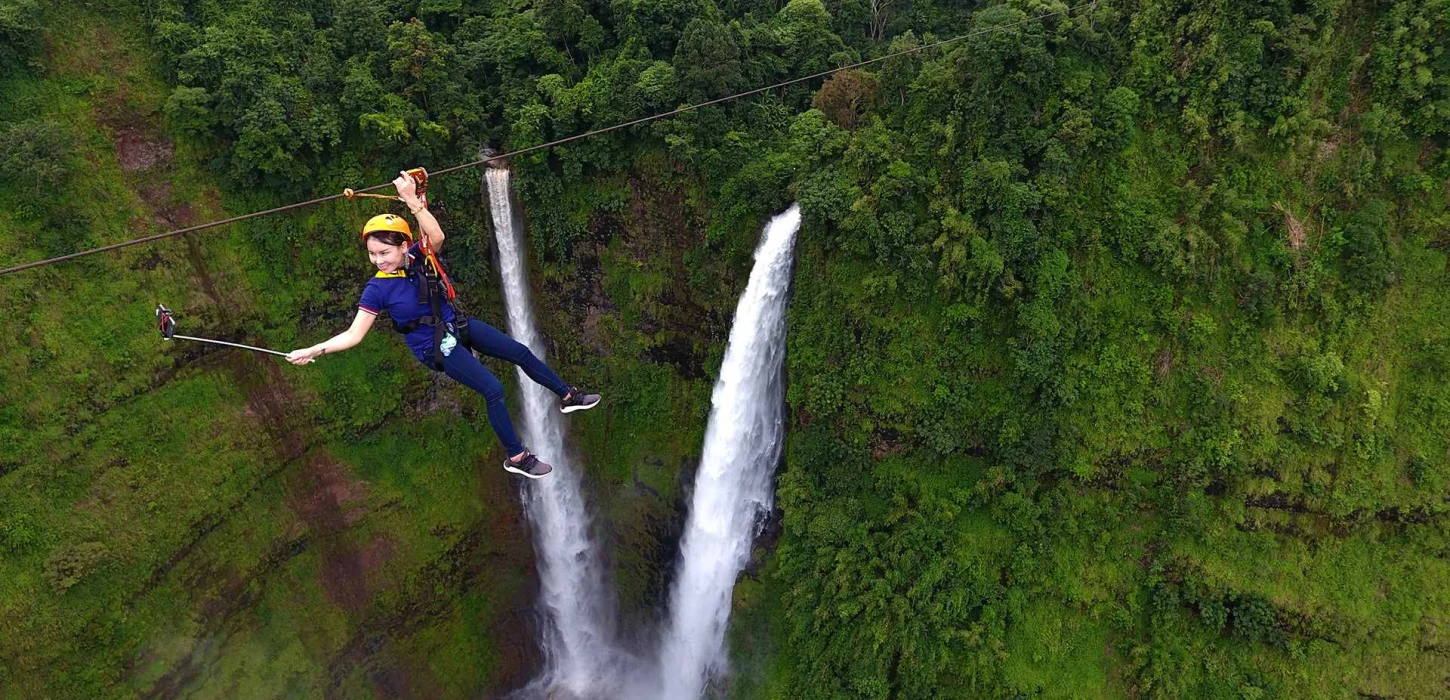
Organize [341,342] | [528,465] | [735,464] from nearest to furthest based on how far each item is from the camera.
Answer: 1. [341,342]
2. [528,465]
3. [735,464]

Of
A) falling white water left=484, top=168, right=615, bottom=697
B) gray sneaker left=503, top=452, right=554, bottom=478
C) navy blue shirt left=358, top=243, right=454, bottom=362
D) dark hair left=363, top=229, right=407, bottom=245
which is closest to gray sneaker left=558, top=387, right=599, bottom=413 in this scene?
gray sneaker left=503, top=452, right=554, bottom=478

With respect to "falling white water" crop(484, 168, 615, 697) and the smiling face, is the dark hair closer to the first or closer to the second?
the smiling face

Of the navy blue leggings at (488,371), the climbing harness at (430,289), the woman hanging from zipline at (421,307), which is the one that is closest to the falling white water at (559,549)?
the navy blue leggings at (488,371)

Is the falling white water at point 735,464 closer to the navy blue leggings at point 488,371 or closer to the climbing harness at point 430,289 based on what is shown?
the navy blue leggings at point 488,371

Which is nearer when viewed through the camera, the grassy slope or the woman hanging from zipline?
the woman hanging from zipline

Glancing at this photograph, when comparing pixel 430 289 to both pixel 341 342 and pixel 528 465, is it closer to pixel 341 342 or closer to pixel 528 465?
pixel 341 342

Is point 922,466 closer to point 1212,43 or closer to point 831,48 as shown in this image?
point 1212,43

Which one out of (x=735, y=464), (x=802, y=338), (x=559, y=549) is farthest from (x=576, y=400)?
(x=559, y=549)
